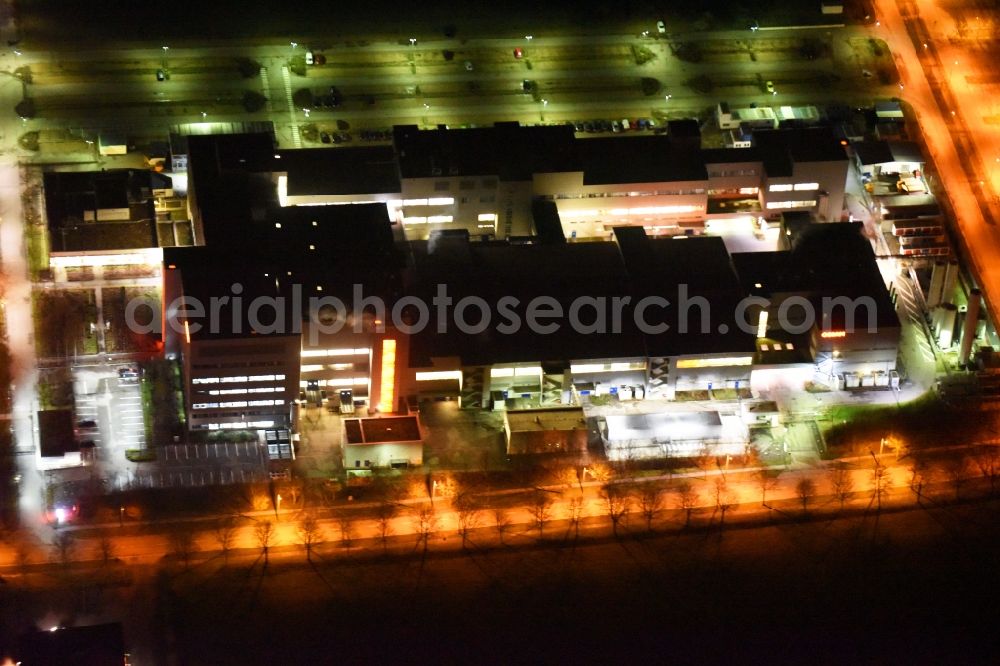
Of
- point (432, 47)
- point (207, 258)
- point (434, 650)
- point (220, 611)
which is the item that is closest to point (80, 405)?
point (207, 258)

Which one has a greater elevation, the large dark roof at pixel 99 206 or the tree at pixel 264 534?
the large dark roof at pixel 99 206

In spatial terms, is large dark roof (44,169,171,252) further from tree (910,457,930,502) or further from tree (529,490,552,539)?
tree (910,457,930,502)

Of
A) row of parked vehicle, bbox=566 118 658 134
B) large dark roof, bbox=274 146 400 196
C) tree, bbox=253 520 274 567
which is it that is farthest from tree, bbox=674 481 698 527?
row of parked vehicle, bbox=566 118 658 134

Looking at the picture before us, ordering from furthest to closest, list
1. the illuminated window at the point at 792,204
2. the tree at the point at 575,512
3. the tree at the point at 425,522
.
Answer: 1. the illuminated window at the point at 792,204
2. the tree at the point at 575,512
3. the tree at the point at 425,522

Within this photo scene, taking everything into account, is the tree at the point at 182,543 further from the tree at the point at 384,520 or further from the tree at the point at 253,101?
the tree at the point at 253,101

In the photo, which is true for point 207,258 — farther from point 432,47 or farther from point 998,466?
point 998,466

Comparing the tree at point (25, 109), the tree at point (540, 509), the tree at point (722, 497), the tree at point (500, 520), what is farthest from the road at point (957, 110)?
the tree at point (25, 109)

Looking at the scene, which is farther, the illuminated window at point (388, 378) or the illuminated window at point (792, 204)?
the illuminated window at point (792, 204)
